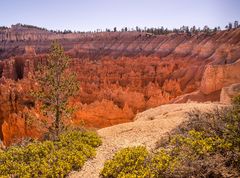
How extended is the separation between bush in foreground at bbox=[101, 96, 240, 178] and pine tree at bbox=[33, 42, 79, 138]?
7603 mm

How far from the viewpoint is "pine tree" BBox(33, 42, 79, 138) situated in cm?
1605

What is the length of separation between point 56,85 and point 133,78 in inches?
1015

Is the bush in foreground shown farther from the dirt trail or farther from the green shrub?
the dirt trail

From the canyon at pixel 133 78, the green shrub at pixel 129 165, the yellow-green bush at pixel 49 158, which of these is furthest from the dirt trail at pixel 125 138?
the canyon at pixel 133 78

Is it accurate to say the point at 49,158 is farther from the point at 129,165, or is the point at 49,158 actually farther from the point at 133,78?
the point at 133,78

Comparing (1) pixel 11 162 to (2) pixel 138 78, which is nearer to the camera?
(1) pixel 11 162

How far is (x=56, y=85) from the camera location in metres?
Result: 16.1

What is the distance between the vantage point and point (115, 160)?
9180 mm

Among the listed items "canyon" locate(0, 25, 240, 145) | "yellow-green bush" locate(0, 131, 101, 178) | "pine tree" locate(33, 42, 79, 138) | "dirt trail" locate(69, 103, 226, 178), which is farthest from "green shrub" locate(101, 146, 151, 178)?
"canyon" locate(0, 25, 240, 145)

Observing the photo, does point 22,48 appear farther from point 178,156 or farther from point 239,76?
point 178,156

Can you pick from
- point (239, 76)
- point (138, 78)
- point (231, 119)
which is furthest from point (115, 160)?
point (138, 78)

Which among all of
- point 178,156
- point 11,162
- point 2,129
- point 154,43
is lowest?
point 2,129

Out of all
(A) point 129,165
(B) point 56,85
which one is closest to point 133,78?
(B) point 56,85

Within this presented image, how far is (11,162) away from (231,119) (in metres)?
7.44
